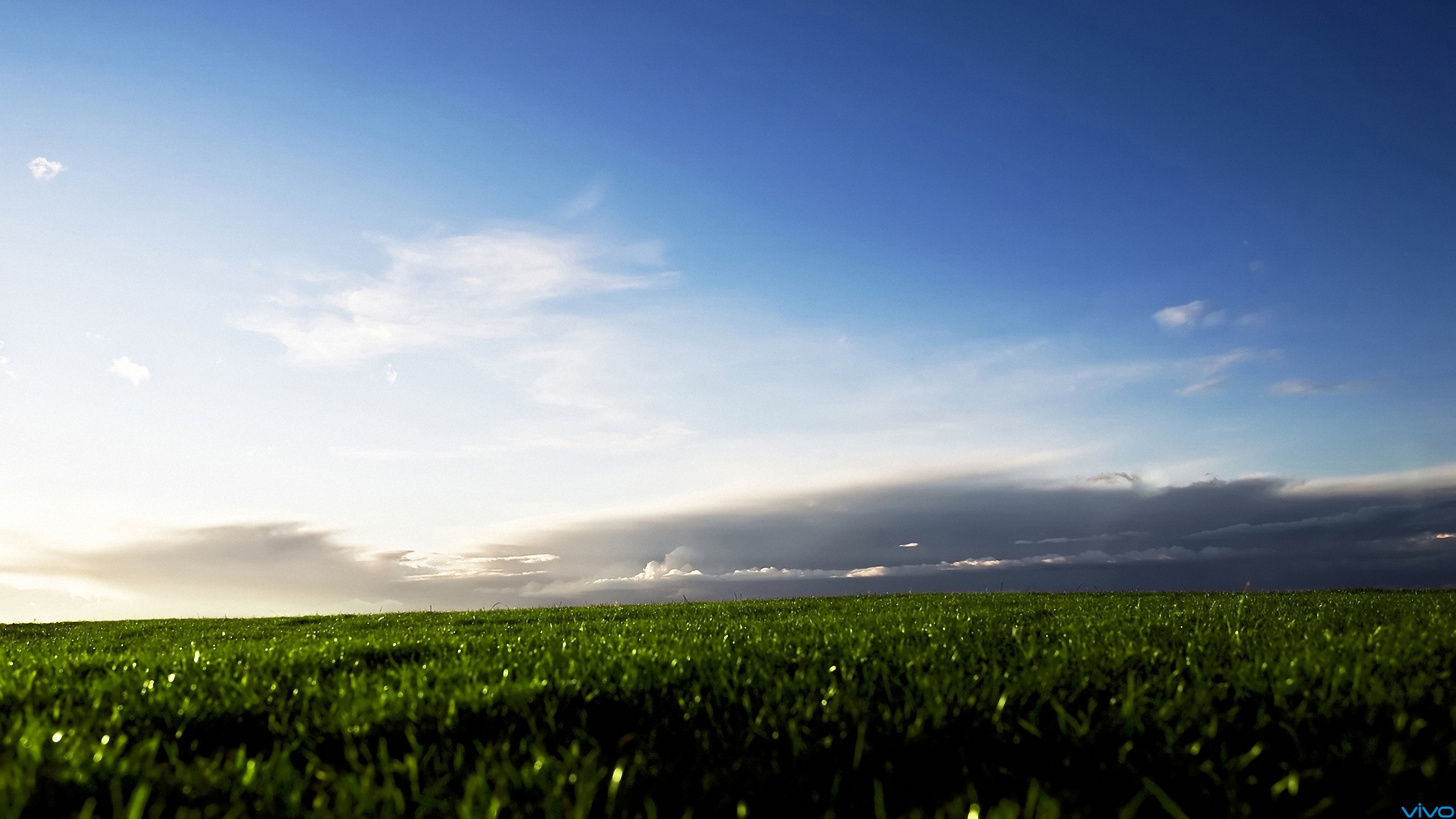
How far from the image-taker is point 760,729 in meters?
4.78

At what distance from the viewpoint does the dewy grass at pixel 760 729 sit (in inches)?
150

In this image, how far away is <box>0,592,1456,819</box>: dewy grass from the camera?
381 cm

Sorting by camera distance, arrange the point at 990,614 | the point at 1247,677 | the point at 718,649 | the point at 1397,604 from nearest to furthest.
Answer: the point at 1247,677, the point at 718,649, the point at 990,614, the point at 1397,604

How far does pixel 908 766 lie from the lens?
4359mm

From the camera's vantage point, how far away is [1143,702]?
5098 mm

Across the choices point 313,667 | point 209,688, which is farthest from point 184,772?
point 313,667

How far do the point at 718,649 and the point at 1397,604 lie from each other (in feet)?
52.4

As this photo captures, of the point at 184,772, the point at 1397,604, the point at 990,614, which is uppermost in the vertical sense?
the point at 184,772

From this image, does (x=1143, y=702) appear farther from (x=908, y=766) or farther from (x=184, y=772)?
(x=184, y=772)

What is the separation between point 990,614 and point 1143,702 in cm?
808

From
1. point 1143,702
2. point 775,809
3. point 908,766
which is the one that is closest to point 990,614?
point 1143,702

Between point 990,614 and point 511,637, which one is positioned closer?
point 511,637

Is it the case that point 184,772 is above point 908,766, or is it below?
above

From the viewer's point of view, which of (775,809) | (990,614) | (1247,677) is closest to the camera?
(775,809)
